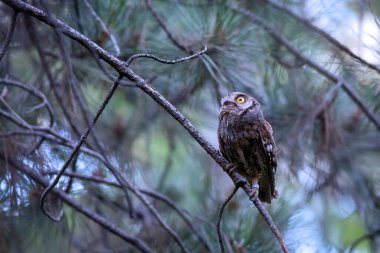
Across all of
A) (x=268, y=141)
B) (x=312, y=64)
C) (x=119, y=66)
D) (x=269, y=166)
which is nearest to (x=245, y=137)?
(x=268, y=141)

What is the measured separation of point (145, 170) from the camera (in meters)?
4.34

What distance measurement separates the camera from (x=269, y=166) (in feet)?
9.20

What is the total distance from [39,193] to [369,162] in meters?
2.27

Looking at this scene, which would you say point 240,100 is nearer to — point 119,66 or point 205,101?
point 119,66

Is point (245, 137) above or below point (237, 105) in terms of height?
below

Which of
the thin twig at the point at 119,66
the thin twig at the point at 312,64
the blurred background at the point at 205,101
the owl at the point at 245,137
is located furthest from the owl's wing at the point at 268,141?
the thin twig at the point at 312,64

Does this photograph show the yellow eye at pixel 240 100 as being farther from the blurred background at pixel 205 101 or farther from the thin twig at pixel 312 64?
the thin twig at pixel 312 64

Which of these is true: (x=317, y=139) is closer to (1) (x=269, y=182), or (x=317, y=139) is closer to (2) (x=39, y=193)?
(1) (x=269, y=182)

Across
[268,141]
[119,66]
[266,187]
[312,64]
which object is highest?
[312,64]

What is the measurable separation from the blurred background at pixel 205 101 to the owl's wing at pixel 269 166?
0.72ft

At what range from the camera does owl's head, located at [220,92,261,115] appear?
2.69 meters

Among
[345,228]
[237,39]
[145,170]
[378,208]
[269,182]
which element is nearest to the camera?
[269,182]

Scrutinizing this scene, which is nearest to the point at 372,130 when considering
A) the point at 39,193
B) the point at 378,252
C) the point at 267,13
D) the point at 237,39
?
the point at 378,252

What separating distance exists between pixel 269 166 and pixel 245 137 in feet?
0.79
